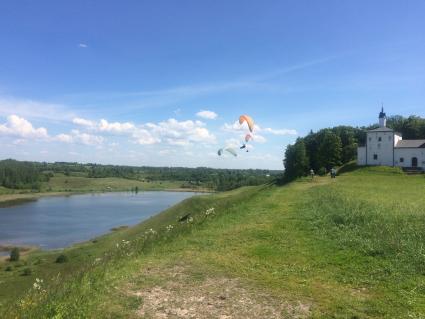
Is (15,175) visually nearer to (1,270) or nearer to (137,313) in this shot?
(1,270)

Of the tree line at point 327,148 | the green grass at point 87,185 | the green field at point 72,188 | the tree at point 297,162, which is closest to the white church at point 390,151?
the tree line at point 327,148

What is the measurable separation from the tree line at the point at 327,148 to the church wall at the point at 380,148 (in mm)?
5023

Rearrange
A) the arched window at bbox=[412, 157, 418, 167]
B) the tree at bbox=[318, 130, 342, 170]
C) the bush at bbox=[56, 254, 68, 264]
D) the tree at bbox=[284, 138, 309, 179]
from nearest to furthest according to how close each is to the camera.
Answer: the bush at bbox=[56, 254, 68, 264] → the arched window at bbox=[412, 157, 418, 167] → the tree at bbox=[284, 138, 309, 179] → the tree at bbox=[318, 130, 342, 170]

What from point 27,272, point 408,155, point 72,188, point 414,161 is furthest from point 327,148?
point 72,188

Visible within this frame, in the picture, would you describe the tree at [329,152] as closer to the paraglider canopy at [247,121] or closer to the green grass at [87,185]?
the paraglider canopy at [247,121]

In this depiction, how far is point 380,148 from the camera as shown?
50.2m

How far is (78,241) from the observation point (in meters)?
52.7

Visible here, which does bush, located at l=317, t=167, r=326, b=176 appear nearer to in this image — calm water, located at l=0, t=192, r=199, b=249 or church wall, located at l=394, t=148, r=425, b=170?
church wall, located at l=394, t=148, r=425, b=170

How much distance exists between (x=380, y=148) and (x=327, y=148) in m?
7.10

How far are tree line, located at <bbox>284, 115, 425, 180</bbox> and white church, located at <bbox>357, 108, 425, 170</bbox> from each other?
4227mm

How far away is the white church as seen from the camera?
47419mm

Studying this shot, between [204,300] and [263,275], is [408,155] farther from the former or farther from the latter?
[204,300]

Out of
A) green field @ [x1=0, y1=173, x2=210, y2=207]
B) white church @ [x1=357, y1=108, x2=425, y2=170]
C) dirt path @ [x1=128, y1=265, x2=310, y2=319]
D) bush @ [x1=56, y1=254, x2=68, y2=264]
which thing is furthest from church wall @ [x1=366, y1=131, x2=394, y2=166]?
green field @ [x1=0, y1=173, x2=210, y2=207]

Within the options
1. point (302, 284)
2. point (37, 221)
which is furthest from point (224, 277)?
point (37, 221)
